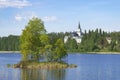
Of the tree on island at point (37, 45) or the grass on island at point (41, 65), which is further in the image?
the tree on island at point (37, 45)

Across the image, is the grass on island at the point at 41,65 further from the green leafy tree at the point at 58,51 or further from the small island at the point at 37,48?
Answer: the green leafy tree at the point at 58,51

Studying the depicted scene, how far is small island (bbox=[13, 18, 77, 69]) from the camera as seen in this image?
3561 inches

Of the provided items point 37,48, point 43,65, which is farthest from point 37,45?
point 43,65

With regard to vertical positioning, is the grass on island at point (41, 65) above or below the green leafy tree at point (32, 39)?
below

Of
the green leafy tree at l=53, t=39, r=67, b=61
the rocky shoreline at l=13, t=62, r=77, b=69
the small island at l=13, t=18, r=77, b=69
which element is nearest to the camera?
the rocky shoreline at l=13, t=62, r=77, b=69

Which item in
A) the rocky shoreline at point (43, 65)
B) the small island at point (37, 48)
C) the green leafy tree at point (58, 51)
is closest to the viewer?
the rocky shoreline at point (43, 65)

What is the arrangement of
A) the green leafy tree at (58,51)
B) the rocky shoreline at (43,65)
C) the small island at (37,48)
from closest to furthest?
the rocky shoreline at (43,65) < the small island at (37,48) < the green leafy tree at (58,51)

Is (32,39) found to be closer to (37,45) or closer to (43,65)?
(37,45)

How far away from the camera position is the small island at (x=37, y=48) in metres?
90.4

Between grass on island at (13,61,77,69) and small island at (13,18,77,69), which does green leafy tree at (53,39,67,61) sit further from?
grass on island at (13,61,77,69)

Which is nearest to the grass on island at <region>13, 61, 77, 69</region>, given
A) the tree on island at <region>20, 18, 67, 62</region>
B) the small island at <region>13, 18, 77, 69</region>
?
the small island at <region>13, 18, 77, 69</region>

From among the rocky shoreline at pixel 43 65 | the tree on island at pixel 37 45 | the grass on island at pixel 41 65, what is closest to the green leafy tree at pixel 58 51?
the tree on island at pixel 37 45

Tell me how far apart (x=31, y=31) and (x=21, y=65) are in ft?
28.9


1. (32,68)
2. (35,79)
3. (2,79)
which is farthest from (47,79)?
(32,68)
